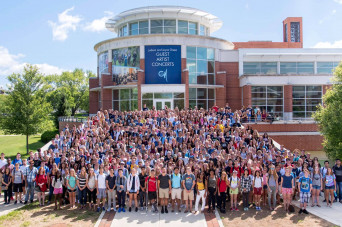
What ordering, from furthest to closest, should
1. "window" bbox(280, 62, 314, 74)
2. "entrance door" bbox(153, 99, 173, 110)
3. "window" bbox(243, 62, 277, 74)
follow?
"window" bbox(280, 62, 314, 74) < "window" bbox(243, 62, 277, 74) < "entrance door" bbox(153, 99, 173, 110)

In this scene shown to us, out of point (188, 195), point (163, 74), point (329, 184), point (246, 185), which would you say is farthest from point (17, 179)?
point (163, 74)

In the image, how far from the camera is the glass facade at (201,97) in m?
29.0

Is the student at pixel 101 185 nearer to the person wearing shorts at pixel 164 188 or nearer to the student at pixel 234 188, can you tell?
the person wearing shorts at pixel 164 188

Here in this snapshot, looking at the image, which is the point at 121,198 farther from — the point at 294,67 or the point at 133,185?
the point at 294,67

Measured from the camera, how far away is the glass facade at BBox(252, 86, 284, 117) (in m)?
29.0

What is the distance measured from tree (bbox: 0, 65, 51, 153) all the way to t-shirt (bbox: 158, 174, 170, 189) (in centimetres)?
1599

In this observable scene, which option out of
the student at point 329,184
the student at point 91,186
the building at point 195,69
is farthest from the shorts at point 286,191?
the building at point 195,69

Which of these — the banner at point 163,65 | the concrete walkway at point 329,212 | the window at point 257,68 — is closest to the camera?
the concrete walkway at point 329,212

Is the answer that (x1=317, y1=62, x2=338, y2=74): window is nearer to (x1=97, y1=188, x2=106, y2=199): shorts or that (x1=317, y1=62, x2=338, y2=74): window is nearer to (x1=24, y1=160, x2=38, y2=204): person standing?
(x1=97, y1=188, x2=106, y2=199): shorts

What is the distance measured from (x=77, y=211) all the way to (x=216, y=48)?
23.4m

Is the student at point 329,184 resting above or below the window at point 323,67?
below

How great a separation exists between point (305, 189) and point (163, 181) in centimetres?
521

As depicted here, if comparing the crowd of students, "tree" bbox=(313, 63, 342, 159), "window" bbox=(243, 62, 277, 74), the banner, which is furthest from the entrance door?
"tree" bbox=(313, 63, 342, 159)

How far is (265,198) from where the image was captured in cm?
1139
